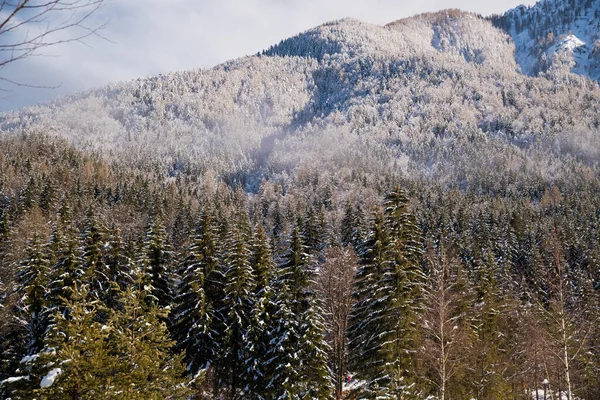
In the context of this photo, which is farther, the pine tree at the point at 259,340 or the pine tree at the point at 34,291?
the pine tree at the point at 34,291

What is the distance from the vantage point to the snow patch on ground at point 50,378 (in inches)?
363

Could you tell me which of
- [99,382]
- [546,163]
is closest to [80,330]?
[99,382]

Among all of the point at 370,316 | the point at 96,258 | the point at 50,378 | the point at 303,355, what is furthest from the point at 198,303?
the point at 50,378

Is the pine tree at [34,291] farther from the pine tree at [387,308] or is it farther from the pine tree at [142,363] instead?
the pine tree at [387,308]

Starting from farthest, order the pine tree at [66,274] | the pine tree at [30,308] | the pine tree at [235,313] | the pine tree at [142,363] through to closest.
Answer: the pine tree at [235,313], the pine tree at [66,274], the pine tree at [30,308], the pine tree at [142,363]

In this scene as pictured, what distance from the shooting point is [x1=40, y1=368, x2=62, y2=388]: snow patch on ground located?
9227mm

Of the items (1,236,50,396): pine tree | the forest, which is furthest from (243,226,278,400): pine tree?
(1,236,50,396): pine tree

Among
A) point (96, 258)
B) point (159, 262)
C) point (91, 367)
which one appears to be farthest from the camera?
point (96, 258)

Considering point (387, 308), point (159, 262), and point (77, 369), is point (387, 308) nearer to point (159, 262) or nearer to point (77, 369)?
point (77, 369)

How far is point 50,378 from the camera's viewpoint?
30.5 feet

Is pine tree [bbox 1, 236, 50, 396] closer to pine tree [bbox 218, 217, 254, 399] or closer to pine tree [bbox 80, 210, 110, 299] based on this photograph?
pine tree [bbox 80, 210, 110, 299]

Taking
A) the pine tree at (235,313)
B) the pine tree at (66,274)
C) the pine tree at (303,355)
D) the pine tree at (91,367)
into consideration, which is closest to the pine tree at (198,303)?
the pine tree at (235,313)

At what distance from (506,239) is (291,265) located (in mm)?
58934

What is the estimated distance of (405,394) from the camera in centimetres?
1555
